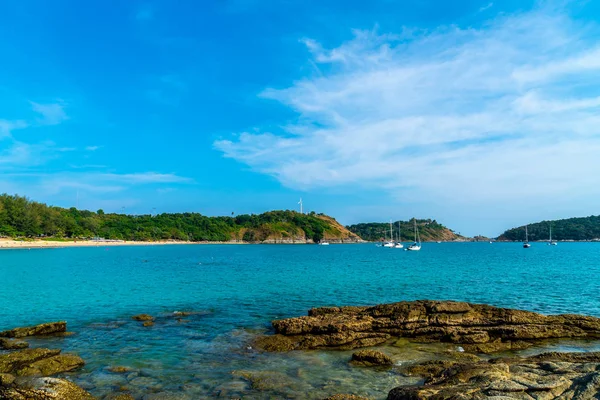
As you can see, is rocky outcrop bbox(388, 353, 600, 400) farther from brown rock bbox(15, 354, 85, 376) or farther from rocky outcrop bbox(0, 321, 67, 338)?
rocky outcrop bbox(0, 321, 67, 338)

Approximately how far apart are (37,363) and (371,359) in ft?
43.8

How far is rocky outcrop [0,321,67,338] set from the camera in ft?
65.5

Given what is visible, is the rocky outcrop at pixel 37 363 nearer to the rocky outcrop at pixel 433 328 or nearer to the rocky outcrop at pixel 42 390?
the rocky outcrop at pixel 42 390

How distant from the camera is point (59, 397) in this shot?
11.3 meters

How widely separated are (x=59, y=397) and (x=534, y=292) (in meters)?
39.3

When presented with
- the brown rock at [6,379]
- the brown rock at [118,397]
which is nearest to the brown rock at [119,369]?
the brown rock at [118,397]

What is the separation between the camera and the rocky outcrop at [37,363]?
45.9 ft

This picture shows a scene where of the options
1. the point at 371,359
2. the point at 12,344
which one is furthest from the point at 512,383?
the point at 12,344

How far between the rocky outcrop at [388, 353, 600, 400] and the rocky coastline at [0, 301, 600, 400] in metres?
0.02

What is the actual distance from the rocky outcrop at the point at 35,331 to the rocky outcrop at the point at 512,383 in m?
19.4

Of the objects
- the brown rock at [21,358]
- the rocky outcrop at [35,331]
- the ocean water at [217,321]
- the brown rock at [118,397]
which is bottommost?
the ocean water at [217,321]

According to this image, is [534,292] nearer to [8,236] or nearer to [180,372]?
[180,372]

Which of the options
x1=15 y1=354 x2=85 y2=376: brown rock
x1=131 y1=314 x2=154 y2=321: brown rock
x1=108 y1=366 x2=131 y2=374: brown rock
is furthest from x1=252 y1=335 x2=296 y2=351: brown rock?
x1=131 y1=314 x2=154 y2=321: brown rock

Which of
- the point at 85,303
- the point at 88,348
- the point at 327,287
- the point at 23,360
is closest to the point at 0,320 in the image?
the point at 85,303
